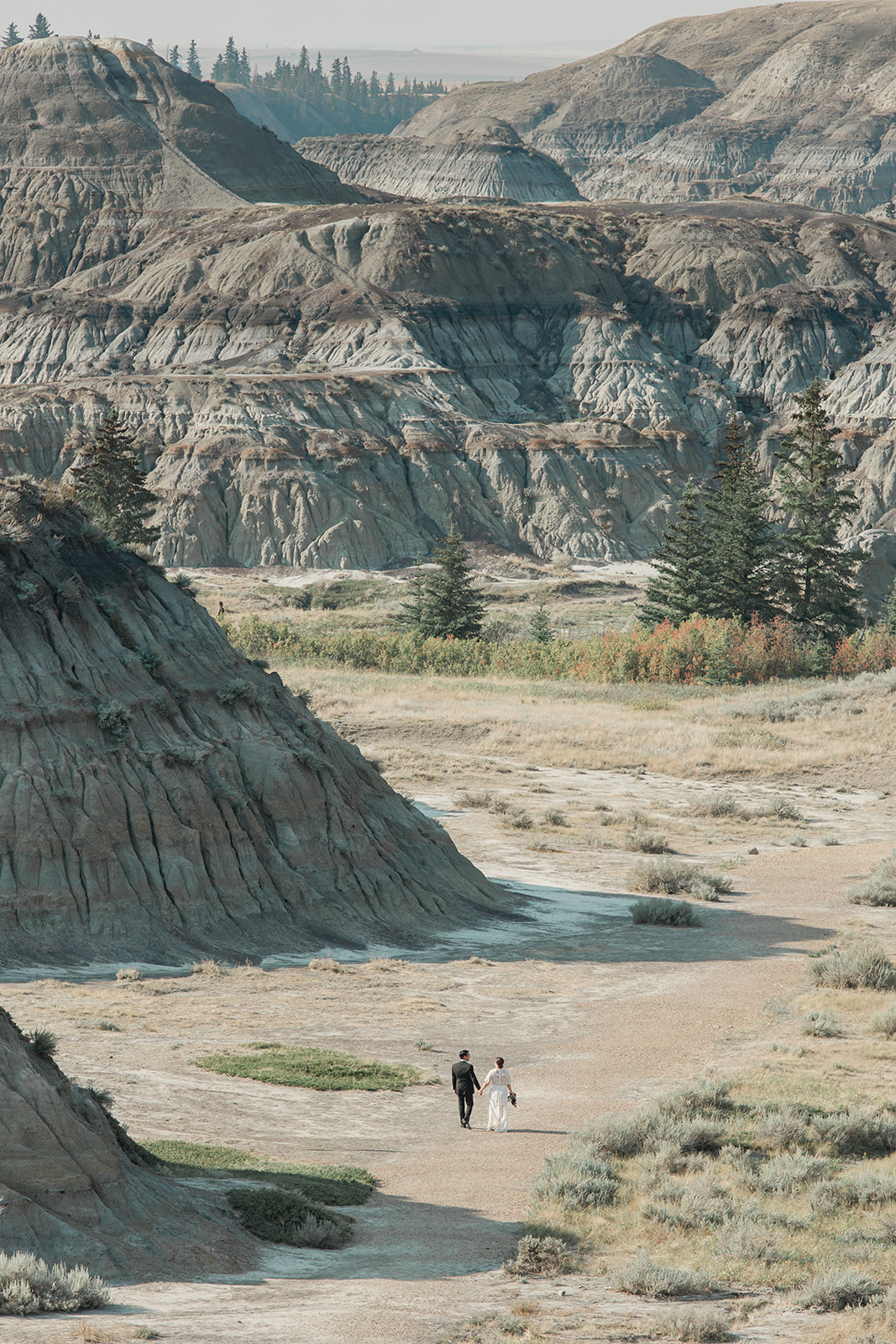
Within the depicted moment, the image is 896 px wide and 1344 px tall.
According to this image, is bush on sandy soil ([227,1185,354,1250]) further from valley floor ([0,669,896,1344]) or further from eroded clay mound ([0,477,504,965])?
eroded clay mound ([0,477,504,965])

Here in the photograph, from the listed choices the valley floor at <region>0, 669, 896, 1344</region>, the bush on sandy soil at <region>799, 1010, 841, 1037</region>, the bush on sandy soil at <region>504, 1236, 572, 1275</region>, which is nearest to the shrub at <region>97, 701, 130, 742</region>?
the valley floor at <region>0, 669, 896, 1344</region>

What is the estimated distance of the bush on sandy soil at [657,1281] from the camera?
32.9ft

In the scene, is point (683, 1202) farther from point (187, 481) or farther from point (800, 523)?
point (187, 481)

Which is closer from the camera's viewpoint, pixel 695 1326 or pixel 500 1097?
pixel 695 1326

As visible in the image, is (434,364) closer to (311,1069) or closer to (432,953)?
(432,953)

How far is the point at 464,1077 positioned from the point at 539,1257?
349 centimetres

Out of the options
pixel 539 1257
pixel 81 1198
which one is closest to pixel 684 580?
pixel 539 1257

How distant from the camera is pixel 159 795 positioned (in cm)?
1967

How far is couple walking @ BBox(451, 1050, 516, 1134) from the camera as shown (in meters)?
13.8

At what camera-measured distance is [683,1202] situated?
1159 cm

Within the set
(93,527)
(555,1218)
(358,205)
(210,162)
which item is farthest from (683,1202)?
(210,162)

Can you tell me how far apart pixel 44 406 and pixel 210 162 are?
2116 inches

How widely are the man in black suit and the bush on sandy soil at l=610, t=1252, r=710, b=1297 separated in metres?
3.73

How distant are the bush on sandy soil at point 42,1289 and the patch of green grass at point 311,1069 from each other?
6158mm
